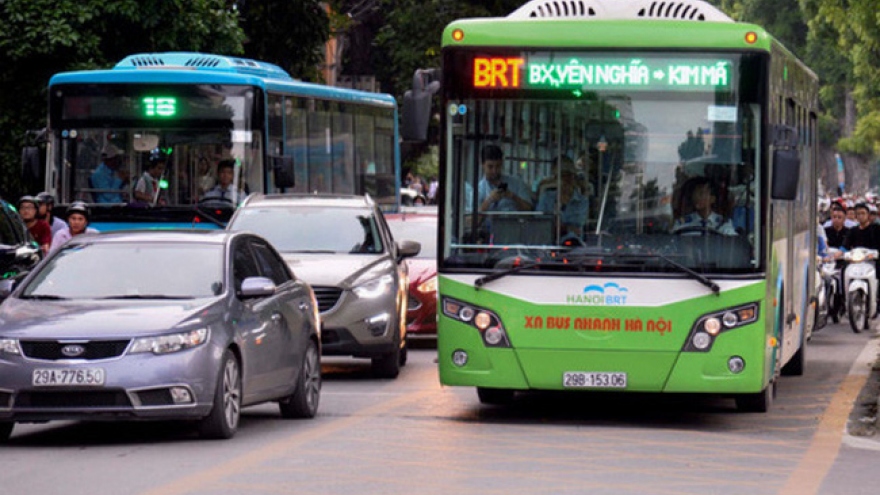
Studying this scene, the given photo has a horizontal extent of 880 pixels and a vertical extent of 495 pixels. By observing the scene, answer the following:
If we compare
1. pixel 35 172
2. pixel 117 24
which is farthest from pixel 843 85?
pixel 35 172

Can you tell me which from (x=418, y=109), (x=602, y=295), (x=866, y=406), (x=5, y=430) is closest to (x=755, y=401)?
(x=866, y=406)

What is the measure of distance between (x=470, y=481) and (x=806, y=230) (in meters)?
9.45

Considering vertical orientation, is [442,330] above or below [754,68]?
below

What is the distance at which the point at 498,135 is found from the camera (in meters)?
15.2

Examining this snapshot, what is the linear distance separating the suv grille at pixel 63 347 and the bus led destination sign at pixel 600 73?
3.38m

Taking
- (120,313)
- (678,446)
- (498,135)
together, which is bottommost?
(678,446)

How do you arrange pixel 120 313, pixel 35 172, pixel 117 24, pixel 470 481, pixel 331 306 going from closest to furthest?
pixel 470 481
pixel 120 313
pixel 331 306
pixel 35 172
pixel 117 24

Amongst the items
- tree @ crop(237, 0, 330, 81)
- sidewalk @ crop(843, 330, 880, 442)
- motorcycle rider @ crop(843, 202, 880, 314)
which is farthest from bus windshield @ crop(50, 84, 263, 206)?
tree @ crop(237, 0, 330, 81)

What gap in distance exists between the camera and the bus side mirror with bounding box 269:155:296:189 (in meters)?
25.6

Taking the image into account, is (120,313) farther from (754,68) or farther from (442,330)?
(754,68)

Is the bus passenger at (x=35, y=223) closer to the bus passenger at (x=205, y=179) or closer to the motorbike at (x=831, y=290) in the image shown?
the bus passenger at (x=205, y=179)

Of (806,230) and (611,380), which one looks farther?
(806,230)

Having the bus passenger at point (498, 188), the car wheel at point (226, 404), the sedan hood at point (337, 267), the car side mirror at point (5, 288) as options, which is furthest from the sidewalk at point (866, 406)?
the car side mirror at point (5, 288)

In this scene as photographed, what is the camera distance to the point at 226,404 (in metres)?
13.9
